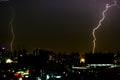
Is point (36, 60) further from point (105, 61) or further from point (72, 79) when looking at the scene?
point (72, 79)

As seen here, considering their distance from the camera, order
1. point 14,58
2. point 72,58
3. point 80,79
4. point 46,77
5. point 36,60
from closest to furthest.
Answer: point 80,79 < point 46,77 < point 36,60 < point 14,58 < point 72,58

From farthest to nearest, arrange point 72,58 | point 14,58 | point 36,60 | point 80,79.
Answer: point 72,58 → point 14,58 → point 36,60 → point 80,79

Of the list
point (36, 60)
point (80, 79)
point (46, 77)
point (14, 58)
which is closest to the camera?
point (80, 79)

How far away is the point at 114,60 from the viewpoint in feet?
206

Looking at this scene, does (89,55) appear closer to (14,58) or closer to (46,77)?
(14,58)

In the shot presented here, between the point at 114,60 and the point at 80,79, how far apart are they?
1313 inches

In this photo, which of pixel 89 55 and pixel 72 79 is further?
pixel 89 55

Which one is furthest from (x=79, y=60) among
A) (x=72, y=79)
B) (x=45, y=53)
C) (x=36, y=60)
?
(x=72, y=79)

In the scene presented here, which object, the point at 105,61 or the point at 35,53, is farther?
the point at 35,53

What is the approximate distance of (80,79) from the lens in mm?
30188

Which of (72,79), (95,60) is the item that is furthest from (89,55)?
(72,79)

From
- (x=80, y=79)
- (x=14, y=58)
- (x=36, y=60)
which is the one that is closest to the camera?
(x=80, y=79)

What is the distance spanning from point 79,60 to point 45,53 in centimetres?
1038

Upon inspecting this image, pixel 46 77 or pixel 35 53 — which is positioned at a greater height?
pixel 35 53
